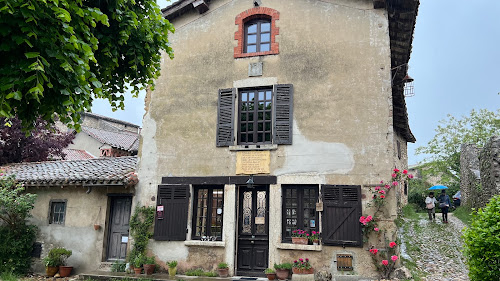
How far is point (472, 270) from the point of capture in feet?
18.5

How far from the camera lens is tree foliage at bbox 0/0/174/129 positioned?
474 cm

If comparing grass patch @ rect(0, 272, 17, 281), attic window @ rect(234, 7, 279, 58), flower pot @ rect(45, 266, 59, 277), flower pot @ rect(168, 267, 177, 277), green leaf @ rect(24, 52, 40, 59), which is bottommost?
grass patch @ rect(0, 272, 17, 281)

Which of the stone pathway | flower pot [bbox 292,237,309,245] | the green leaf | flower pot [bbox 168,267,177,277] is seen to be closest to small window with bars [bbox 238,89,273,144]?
flower pot [bbox 292,237,309,245]

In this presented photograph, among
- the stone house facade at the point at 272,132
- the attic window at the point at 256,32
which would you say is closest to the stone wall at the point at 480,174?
the stone house facade at the point at 272,132

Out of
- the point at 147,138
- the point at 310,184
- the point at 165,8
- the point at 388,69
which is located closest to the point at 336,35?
the point at 388,69

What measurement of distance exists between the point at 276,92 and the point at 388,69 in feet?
10.1

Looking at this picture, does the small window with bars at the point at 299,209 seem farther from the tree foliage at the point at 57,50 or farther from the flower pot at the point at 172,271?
the tree foliage at the point at 57,50

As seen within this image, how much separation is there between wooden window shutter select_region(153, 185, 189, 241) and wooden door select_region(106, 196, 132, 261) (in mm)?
1406

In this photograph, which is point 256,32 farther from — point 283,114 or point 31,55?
point 31,55

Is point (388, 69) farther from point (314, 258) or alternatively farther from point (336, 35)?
point (314, 258)

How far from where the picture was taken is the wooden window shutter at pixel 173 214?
10953mm

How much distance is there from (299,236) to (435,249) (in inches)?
207

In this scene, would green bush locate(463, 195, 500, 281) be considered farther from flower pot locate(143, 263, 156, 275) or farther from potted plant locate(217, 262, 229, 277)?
flower pot locate(143, 263, 156, 275)

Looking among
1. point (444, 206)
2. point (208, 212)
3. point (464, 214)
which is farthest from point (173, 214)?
point (464, 214)
